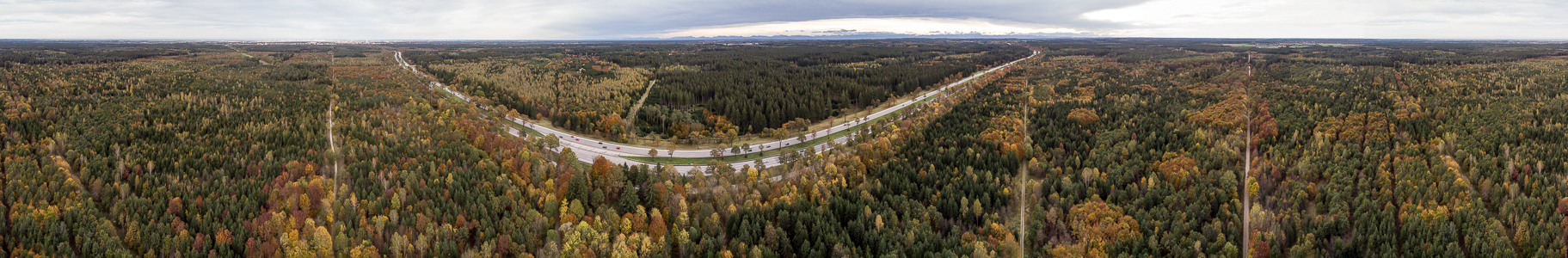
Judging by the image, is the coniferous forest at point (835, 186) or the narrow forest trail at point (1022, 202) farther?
the narrow forest trail at point (1022, 202)

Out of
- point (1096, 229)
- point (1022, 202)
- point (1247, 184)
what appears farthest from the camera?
point (1022, 202)

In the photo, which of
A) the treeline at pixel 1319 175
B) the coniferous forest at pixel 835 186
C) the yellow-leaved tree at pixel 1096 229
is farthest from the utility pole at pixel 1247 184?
the yellow-leaved tree at pixel 1096 229

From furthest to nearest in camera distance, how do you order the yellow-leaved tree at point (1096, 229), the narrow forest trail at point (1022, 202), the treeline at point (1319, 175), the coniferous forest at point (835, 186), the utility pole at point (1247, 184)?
the narrow forest trail at point (1022, 202) < the utility pole at point (1247, 184) < the yellow-leaved tree at point (1096, 229) < the coniferous forest at point (835, 186) < the treeline at point (1319, 175)

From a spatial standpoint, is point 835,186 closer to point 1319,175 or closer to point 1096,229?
point 1096,229

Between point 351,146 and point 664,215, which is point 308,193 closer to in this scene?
point 351,146

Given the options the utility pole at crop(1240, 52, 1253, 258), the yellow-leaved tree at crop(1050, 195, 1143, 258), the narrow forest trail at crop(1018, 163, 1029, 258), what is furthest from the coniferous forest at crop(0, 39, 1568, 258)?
the utility pole at crop(1240, 52, 1253, 258)

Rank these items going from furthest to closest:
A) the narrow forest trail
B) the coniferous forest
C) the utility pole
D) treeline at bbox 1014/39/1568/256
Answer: the narrow forest trail < the utility pole < the coniferous forest < treeline at bbox 1014/39/1568/256

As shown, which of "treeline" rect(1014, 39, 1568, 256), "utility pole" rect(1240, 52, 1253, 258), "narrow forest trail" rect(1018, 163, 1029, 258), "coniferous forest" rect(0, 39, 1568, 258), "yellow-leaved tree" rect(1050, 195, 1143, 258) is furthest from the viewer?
"narrow forest trail" rect(1018, 163, 1029, 258)

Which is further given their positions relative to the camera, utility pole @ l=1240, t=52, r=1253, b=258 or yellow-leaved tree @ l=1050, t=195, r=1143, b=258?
utility pole @ l=1240, t=52, r=1253, b=258

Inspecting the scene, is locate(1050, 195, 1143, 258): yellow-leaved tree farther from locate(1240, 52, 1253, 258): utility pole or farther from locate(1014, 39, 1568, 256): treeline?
locate(1240, 52, 1253, 258): utility pole

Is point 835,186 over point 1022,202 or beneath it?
over

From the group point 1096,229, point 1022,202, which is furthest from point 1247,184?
point 1022,202

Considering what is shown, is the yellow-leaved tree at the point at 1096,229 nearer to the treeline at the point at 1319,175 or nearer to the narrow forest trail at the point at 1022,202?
the treeline at the point at 1319,175
